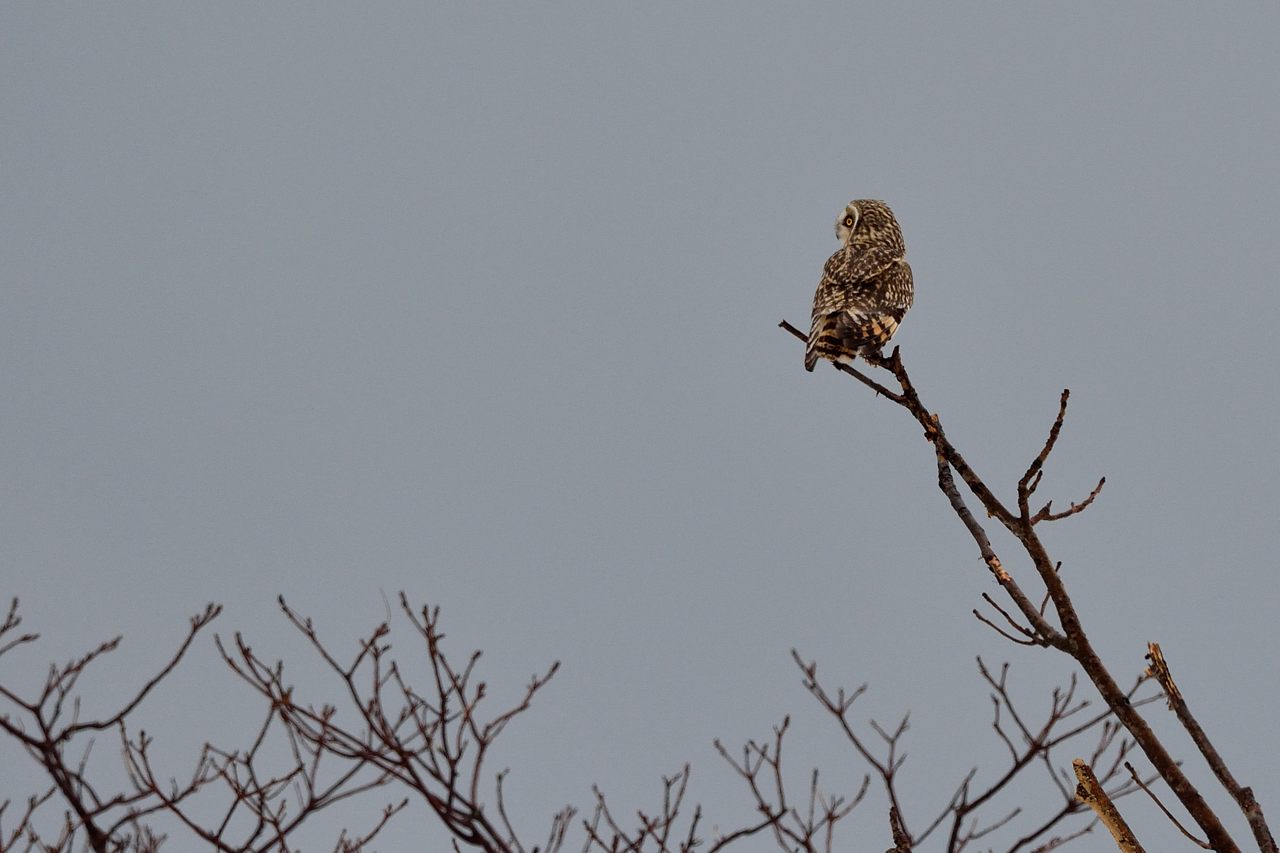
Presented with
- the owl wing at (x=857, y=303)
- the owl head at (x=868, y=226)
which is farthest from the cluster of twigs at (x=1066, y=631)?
the owl head at (x=868, y=226)

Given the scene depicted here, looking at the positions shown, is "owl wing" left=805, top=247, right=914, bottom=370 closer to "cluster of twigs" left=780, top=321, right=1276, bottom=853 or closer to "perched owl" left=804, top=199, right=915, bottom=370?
"perched owl" left=804, top=199, right=915, bottom=370

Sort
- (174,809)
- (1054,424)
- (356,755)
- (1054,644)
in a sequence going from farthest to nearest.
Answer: (1054,424) → (1054,644) → (174,809) → (356,755)

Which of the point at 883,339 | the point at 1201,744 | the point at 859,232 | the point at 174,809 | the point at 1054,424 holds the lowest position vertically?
the point at 1201,744

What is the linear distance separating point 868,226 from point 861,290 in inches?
116

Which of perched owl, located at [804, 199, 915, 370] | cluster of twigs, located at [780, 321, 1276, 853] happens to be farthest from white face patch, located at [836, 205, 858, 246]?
cluster of twigs, located at [780, 321, 1276, 853]

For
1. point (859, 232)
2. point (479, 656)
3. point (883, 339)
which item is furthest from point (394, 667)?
point (859, 232)

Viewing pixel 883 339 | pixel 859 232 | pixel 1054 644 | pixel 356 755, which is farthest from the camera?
pixel 859 232

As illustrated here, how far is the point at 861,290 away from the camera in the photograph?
11461 mm

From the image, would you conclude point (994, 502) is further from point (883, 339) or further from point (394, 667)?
point (883, 339)

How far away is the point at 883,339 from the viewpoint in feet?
34.9

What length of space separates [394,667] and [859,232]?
32.6ft

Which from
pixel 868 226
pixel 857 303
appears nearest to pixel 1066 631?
pixel 857 303

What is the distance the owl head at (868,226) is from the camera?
537 inches

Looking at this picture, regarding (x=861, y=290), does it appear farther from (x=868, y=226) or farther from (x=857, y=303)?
(x=868, y=226)
